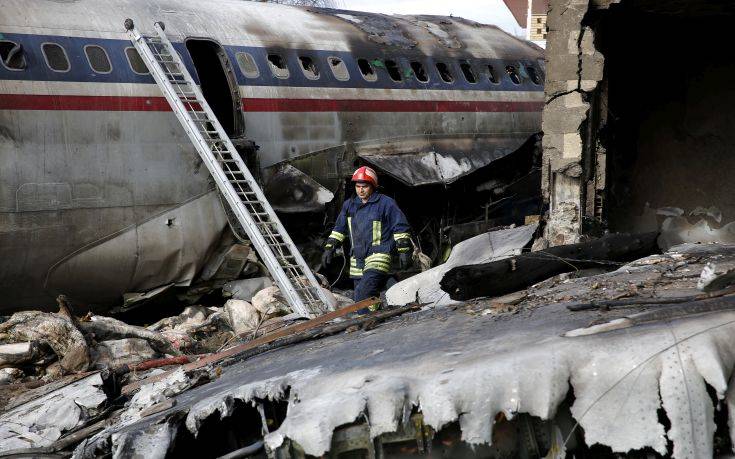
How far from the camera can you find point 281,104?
14.8 metres

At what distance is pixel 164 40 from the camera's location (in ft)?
45.3

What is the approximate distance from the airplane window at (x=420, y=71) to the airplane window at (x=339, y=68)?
1.51 meters

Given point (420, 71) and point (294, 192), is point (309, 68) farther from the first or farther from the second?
point (420, 71)

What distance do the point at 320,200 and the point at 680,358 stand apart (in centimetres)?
1025

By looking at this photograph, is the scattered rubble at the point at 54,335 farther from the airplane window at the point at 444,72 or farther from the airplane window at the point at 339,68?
the airplane window at the point at 444,72

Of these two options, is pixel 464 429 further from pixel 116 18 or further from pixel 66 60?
pixel 116 18

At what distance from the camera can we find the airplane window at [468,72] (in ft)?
58.2

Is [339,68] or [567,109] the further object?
[339,68]

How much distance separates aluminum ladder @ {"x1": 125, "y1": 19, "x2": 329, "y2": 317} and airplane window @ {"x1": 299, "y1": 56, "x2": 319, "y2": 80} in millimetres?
1862

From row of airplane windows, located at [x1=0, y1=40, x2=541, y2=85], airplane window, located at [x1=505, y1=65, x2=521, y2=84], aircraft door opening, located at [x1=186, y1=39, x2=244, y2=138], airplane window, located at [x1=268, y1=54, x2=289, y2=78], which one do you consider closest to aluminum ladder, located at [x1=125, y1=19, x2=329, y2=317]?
row of airplane windows, located at [x1=0, y1=40, x2=541, y2=85]

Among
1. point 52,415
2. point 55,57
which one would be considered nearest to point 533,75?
point 55,57

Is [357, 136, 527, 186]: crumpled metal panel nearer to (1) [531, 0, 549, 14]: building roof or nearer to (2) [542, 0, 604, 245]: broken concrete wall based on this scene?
(2) [542, 0, 604, 245]: broken concrete wall

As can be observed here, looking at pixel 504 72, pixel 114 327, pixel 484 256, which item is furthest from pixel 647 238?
pixel 504 72

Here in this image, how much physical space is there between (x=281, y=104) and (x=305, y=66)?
920 mm
